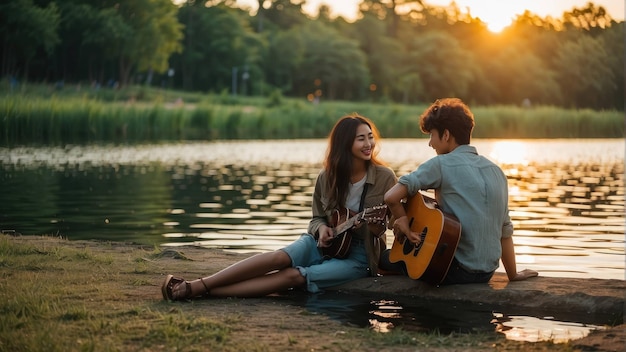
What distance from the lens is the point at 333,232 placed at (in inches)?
252

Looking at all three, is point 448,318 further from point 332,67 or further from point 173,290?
point 332,67

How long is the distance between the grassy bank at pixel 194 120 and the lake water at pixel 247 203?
834 mm

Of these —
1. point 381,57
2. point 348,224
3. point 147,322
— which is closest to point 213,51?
point 381,57

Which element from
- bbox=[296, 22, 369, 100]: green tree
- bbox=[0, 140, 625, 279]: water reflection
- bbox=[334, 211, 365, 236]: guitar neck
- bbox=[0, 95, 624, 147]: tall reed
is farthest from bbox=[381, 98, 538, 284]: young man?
bbox=[296, 22, 369, 100]: green tree

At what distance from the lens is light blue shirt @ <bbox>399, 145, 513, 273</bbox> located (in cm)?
598

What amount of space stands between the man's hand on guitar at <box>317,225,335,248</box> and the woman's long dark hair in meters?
0.16

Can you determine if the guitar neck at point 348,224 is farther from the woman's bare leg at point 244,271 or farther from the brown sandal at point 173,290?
the brown sandal at point 173,290

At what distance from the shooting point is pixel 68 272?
6848mm

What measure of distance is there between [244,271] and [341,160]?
926 millimetres

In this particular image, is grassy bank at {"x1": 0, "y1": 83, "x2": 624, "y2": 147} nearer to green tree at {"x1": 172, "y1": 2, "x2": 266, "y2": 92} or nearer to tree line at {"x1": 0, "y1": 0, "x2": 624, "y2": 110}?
tree line at {"x1": 0, "y1": 0, "x2": 624, "y2": 110}

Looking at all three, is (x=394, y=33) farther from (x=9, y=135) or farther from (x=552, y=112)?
(x=9, y=135)

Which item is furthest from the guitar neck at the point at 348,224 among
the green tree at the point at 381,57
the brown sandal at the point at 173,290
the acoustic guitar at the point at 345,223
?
the green tree at the point at 381,57

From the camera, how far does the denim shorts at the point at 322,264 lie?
252 inches

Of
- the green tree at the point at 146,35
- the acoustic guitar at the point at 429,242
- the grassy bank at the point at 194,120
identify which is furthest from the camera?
the green tree at the point at 146,35
